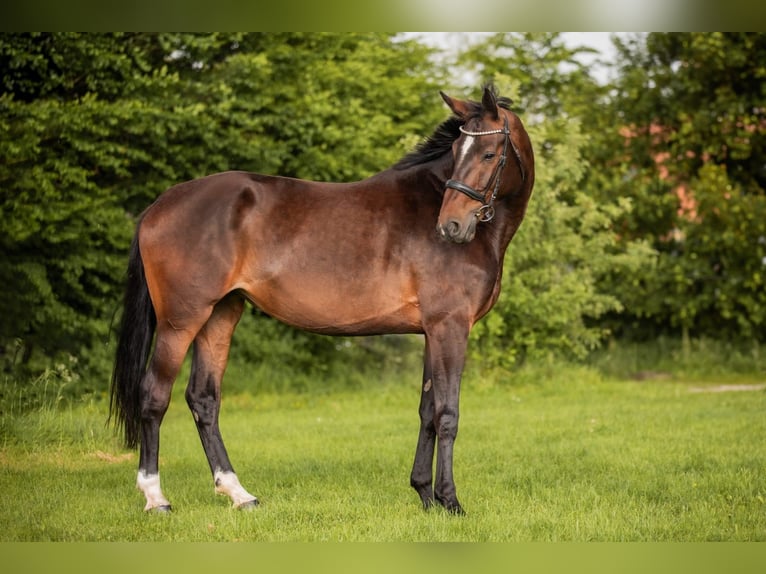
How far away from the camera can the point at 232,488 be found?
5.79 metres

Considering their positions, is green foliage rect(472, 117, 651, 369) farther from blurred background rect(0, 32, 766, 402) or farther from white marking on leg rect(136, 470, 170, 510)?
white marking on leg rect(136, 470, 170, 510)

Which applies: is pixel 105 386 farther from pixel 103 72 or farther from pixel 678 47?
pixel 678 47

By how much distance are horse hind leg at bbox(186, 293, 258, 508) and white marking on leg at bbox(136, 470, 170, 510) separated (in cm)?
39

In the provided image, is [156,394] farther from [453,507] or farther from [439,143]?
[439,143]

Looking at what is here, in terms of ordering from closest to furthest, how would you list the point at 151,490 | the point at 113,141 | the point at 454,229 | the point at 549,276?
the point at 454,229 < the point at 151,490 < the point at 113,141 < the point at 549,276

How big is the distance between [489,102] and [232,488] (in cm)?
301

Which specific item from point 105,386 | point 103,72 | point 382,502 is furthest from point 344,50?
point 382,502

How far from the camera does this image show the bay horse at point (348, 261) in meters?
5.52

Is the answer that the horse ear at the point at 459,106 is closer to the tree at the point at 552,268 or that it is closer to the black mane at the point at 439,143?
the black mane at the point at 439,143

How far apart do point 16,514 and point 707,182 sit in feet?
41.6

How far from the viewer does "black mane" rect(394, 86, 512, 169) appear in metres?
5.70

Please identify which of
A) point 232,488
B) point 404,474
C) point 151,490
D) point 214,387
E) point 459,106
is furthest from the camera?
point 404,474

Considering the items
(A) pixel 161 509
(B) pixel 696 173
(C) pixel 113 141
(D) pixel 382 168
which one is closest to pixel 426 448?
(A) pixel 161 509

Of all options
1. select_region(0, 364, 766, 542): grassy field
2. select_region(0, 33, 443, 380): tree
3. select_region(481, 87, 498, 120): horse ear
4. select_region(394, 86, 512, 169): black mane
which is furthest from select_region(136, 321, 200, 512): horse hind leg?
select_region(0, 33, 443, 380): tree
